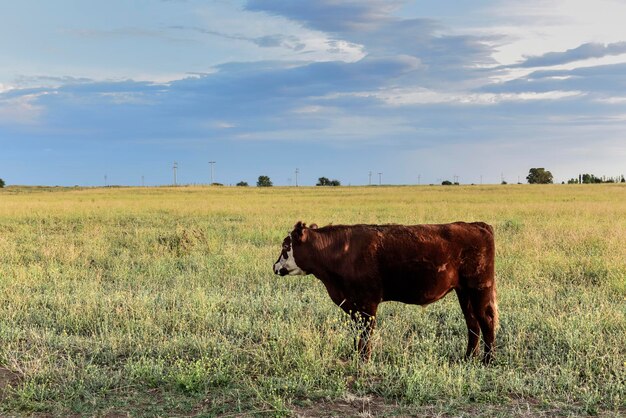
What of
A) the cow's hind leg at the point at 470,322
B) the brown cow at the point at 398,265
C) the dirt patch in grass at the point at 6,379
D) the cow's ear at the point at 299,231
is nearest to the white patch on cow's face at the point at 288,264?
the brown cow at the point at 398,265

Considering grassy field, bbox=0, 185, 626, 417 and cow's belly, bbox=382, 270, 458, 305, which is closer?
grassy field, bbox=0, 185, 626, 417

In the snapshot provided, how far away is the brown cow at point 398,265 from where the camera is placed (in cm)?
592

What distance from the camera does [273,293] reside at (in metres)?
10.2

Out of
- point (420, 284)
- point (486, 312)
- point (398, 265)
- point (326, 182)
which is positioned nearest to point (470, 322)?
point (486, 312)

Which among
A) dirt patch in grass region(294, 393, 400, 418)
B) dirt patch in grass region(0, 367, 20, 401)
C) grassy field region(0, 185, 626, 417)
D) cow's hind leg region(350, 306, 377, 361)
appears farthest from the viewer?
cow's hind leg region(350, 306, 377, 361)

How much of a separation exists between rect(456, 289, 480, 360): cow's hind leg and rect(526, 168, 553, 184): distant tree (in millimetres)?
134349

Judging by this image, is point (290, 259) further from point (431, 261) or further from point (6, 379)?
point (6, 379)

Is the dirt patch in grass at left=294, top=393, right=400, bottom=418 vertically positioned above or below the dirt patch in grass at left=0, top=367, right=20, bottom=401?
below

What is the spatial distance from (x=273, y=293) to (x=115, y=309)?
9.90 feet

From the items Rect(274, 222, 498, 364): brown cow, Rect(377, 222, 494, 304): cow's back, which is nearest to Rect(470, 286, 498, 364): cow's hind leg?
Rect(274, 222, 498, 364): brown cow

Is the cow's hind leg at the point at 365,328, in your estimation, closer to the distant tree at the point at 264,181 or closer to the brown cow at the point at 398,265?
the brown cow at the point at 398,265

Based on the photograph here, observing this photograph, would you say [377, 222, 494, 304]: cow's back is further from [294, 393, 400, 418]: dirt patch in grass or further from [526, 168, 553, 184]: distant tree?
[526, 168, 553, 184]: distant tree

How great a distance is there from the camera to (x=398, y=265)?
19.4ft

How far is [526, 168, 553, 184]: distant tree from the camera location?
129875 millimetres
